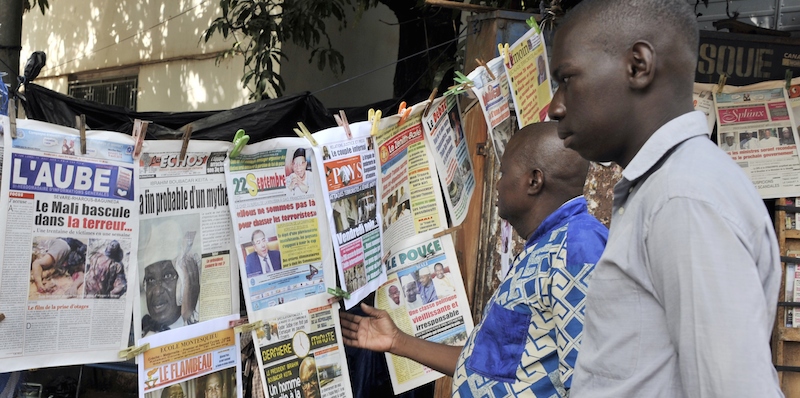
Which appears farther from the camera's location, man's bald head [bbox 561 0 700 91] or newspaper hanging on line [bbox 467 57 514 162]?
newspaper hanging on line [bbox 467 57 514 162]

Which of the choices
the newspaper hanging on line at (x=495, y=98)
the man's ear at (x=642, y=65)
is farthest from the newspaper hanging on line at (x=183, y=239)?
the man's ear at (x=642, y=65)

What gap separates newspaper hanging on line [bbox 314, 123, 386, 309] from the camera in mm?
2301

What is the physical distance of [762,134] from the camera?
371 cm

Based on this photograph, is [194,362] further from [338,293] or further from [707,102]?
[707,102]

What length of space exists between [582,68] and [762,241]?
35cm

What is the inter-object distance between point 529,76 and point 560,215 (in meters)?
1.43

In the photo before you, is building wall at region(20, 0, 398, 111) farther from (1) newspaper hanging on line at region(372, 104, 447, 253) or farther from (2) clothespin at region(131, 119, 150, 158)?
(2) clothespin at region(131, 119, 150, 158)

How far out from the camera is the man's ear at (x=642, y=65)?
39.4 inches

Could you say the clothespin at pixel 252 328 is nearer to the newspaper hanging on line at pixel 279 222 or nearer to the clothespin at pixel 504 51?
the newspaper hanging on line at pixel 279 222

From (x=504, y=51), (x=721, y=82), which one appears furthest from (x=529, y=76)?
(x=721, y=82)

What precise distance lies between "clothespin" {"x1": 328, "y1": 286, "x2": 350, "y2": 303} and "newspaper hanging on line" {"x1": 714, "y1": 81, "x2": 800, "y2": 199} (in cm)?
232

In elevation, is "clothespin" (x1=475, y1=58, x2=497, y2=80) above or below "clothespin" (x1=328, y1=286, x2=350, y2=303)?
above

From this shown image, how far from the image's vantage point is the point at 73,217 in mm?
1838

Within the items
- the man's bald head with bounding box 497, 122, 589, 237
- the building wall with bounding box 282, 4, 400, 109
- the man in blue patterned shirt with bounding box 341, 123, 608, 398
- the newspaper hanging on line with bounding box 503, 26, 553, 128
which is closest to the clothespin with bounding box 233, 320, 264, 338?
the man in blue patterned shirt with bounding box 341, 123, 608, 398
